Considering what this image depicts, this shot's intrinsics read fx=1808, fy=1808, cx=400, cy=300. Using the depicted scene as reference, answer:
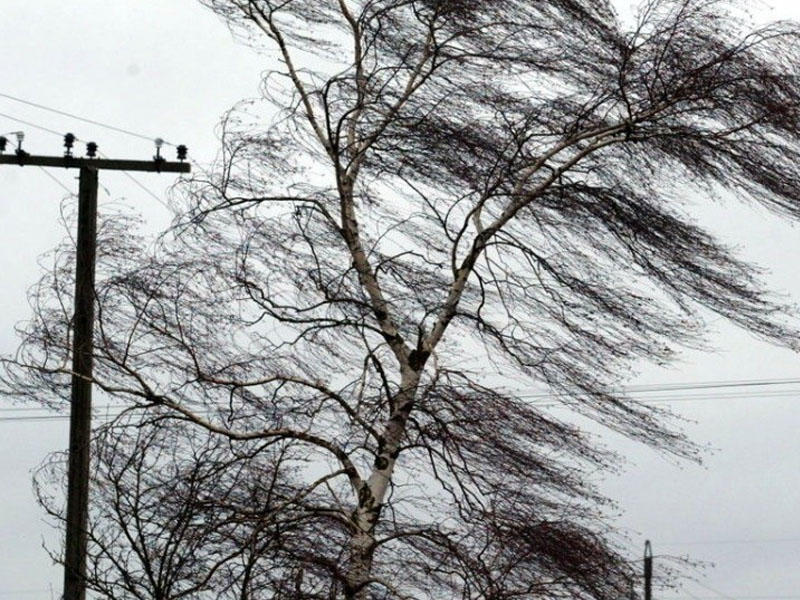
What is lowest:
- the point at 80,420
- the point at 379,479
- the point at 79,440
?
the point at 379,479

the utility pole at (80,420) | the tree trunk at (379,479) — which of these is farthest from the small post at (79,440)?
the tree trunk at (379,479)

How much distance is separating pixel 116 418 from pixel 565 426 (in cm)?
360

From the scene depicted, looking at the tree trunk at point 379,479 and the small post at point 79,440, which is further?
the small post at point 79,440

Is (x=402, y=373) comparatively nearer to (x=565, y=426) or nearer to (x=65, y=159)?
(x=565, y=426)

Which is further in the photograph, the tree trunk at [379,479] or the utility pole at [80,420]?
the utility pole at [80,420]

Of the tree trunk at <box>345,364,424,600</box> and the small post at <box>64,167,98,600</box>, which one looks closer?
the tree trunk at <box>345,364,424,600</box>

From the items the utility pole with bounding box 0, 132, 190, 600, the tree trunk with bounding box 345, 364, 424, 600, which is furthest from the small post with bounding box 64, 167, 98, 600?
the tree trunk with bounding box 345, 364, 424, 600

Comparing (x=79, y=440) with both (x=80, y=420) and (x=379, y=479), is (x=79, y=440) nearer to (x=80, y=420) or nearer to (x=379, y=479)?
(x=80, y=420)

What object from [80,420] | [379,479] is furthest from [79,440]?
[379,479]

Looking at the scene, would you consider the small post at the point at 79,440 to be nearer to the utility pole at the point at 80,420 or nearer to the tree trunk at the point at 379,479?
the utility pole at the point at 80,420

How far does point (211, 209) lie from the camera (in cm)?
1421

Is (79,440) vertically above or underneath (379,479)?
above

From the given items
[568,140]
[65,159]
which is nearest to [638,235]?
[568,140]

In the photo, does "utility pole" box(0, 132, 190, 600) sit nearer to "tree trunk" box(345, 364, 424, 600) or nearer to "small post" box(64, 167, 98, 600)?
"small post" box(64, 167, 98, 600)
